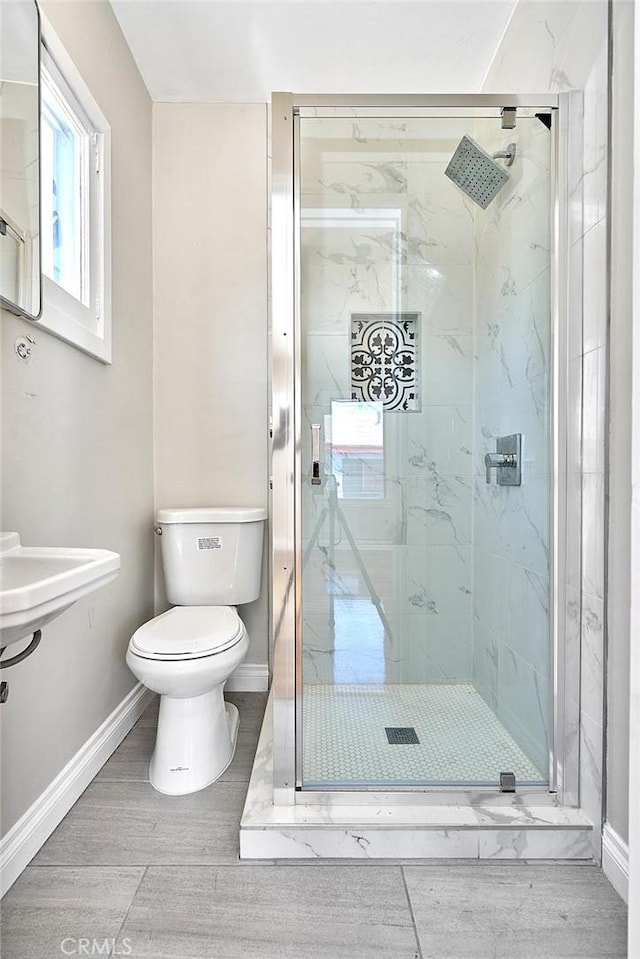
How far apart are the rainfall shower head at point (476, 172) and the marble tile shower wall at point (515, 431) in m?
0.02

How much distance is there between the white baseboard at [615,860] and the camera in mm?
1248

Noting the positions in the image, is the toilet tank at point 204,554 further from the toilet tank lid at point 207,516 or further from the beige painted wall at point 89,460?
the beige painted wall at point 89,460

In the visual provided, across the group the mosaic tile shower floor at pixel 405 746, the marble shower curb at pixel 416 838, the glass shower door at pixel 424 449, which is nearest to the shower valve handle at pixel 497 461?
the glass shower door at pixel 424 449

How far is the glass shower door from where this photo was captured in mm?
1541

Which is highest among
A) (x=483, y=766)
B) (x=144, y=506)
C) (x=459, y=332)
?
(x=459, y=332)

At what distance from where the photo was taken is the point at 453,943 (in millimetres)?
1139

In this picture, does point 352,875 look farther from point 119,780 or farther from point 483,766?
point 119,780

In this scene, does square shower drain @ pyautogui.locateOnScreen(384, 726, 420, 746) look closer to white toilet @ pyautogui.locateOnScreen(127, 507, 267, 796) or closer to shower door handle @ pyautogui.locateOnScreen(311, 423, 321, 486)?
white toilet @ pyautogui.locateOnScreen(127, 507, 267, 796)

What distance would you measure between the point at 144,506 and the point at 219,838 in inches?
51.4

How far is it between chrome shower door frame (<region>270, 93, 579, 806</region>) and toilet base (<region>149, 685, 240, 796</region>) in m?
0.34

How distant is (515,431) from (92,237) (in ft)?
5.00

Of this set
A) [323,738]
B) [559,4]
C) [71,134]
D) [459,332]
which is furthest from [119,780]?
[559,4]

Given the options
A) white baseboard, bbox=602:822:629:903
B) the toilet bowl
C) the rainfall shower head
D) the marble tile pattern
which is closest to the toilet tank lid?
the toilet bowl

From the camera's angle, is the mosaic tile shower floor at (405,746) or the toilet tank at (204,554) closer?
the mosaic tile shower floor at (405,746)
